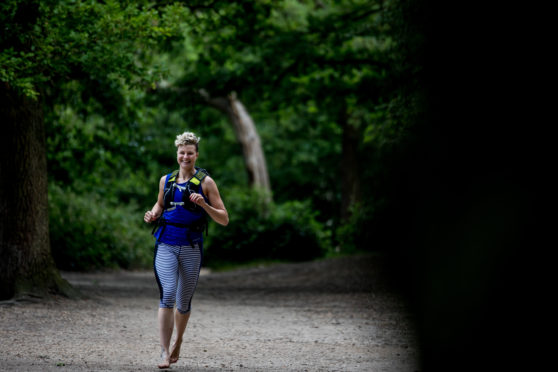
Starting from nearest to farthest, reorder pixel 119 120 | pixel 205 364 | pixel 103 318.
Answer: pixel 205 364, pixel 103 318, pixel 119 120

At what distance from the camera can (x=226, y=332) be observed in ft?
30.4

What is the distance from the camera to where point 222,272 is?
22.2m

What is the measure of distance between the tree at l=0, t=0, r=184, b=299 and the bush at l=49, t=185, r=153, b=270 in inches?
374

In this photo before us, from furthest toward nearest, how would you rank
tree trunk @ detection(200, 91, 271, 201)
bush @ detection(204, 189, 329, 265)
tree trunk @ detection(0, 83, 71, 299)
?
tree trunk @ detection(200, 91, 271, 201), bush @ detection(204, 189, 329, 265), tree trunk @ detection(0, 83, 71, 299)

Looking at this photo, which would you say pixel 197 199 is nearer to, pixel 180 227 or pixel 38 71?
pixel 180 227

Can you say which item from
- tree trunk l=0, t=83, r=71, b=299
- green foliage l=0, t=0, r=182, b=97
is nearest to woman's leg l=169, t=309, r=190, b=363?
green foliage l=0, t=0, r=182, b=97

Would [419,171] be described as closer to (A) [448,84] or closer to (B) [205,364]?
(A) [448,84]

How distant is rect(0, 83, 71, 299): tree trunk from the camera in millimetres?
10180

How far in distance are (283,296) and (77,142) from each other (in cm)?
621

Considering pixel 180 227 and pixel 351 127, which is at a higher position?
pixel 351 127

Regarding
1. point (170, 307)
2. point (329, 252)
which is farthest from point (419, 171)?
point (329, 252)

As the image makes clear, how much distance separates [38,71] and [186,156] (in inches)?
157

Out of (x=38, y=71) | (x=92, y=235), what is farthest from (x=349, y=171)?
(x=38, y=71)

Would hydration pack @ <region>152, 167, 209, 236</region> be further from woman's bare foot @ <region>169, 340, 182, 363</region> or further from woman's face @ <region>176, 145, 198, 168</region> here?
woman's bare foot @ <region>169, 340, 182, 363</region>
